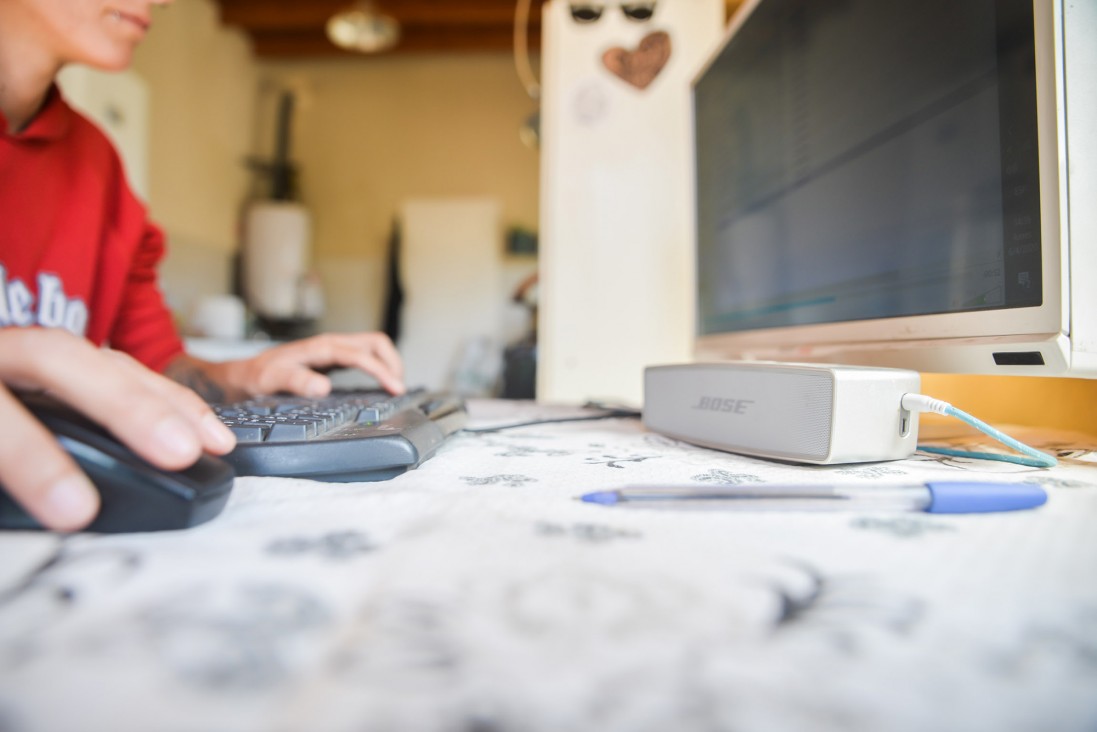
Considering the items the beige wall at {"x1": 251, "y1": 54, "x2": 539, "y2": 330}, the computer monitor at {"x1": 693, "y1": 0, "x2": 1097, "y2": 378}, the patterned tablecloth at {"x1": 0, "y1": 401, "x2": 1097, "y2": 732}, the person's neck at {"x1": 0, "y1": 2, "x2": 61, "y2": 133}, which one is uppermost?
the beige wall at {"x1": 251, "y1": 54, "x2": 539, "y2": 330}

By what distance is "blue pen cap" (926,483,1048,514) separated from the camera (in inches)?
10.7

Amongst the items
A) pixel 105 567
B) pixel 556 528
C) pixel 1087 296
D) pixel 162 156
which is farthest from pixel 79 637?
pixel 162 156

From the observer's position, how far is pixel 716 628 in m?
0.16

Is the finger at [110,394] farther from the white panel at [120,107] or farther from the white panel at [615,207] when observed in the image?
the white panel at [120,107]

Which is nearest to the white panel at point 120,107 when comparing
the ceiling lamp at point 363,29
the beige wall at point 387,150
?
the ceiling lamp at point 363,29

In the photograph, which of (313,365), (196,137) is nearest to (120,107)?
(196,137)

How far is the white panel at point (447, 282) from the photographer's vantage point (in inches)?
157

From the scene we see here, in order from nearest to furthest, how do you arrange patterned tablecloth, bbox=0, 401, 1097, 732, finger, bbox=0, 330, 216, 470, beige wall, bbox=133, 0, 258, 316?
patterned tablecloth, bbox=0, 401, 1097, 732 < finger, bbox=0, 330, 216, 470 < beige wall, bbox=133, 0, 258, 316

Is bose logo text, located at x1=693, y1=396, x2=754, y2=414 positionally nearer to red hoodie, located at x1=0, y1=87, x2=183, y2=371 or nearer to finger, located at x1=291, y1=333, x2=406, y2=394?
finger, located at x1=291, y1=333, x2=406, y2=394

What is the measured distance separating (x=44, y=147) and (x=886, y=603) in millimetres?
1000

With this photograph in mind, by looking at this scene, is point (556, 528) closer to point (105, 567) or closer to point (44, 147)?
point (105, 567)

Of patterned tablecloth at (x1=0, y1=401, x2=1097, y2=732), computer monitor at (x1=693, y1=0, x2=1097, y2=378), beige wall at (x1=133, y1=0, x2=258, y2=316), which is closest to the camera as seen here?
patterned tablecloth at (x1=0, y1=401, x2=1097, y2=732)

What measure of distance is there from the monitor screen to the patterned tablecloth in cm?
21

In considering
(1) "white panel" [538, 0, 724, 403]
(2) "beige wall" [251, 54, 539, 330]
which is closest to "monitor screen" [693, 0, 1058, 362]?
(1) "white panel" [538, 0, 724, 403]
